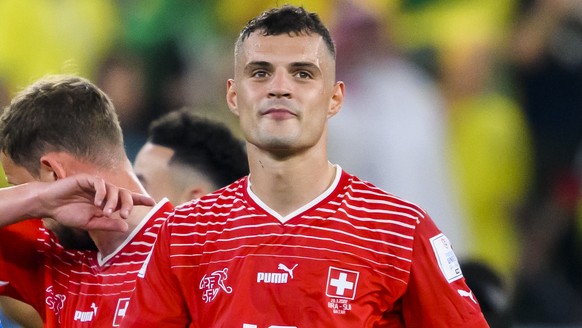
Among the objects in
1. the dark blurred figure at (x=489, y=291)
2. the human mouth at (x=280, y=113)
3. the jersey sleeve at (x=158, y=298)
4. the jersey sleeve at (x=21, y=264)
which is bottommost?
the dark blurred figure at (x=489, y=291)

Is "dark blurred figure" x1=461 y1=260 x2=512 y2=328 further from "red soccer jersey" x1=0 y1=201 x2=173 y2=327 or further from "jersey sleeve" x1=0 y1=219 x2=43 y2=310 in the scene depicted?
"jersey sleeve" x1=0 y1=219 x2=43 y2=310

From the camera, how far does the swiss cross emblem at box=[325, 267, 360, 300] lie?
258 centimetres

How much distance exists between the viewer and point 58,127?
315 centimetres

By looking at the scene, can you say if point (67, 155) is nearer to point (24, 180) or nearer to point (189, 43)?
point (24, 180)

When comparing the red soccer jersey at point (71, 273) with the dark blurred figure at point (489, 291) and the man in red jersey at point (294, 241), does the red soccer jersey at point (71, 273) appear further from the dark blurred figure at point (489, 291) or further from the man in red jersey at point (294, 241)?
the dark blurred figure at point (489, 291)

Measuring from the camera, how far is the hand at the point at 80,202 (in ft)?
9.39

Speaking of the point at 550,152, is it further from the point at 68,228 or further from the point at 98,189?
the point at 98,189

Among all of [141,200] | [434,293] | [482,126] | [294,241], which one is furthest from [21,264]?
[482,126]

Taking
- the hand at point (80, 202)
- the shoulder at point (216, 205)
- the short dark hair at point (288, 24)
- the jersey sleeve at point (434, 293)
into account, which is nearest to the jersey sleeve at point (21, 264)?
the hand at point (80, 202)

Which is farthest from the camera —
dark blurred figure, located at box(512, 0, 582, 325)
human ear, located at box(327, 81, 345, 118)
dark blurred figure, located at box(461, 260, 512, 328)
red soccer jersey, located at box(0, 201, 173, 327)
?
dark blurred figure, located at box(512, 0, 582, 325)

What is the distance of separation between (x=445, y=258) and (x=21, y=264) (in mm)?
1368

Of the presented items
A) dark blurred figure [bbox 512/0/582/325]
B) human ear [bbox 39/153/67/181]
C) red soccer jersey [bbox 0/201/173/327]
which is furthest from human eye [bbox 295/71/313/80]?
dark blurred figure [bbox 512/0/582/325]

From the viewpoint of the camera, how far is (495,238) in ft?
16.8

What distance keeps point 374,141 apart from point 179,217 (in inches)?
98.6
